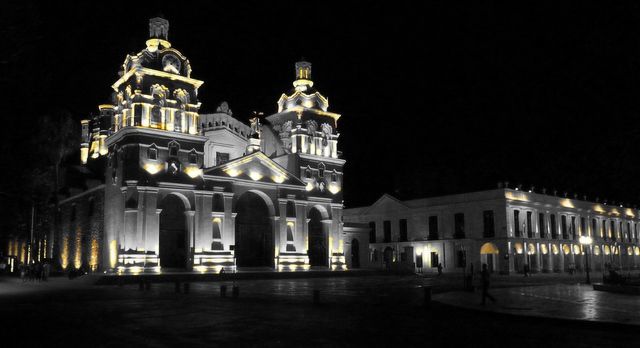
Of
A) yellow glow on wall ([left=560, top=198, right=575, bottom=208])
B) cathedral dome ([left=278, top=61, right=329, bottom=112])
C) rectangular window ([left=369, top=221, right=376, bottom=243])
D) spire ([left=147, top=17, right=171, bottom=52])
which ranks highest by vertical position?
spire ([left=147, top=17, right=171, bottom=52])

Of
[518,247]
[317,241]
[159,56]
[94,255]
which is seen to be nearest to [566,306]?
[159,56]

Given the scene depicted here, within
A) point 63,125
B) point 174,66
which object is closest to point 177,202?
point 174,66

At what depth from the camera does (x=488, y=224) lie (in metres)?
63.8

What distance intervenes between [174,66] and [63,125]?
19757 mm

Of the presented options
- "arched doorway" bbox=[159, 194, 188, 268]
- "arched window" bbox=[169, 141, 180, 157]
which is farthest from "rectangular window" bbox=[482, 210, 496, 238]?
"arched window" bbox=[169, 141, 180, 157]

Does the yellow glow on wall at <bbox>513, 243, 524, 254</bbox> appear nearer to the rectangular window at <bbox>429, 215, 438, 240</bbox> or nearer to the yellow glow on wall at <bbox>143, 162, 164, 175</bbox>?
the rectangular window at <bbox>429, 215, 438, 240</bbox>

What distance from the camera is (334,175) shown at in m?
62.4

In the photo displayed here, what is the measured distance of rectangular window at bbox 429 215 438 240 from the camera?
223ft

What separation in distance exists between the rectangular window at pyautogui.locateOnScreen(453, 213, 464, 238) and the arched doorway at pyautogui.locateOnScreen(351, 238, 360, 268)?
429 inches

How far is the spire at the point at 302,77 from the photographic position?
203 feet

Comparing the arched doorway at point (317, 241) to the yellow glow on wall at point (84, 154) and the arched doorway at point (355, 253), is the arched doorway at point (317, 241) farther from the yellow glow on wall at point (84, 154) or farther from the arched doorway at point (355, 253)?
the yellow glow on wall at point (84, 154)

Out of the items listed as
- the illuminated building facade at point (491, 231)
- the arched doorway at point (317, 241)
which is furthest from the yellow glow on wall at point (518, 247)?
the arched doorway at point (317, 241)

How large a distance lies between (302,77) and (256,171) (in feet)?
41.8

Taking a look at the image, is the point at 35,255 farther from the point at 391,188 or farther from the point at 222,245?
the point at 391,188
